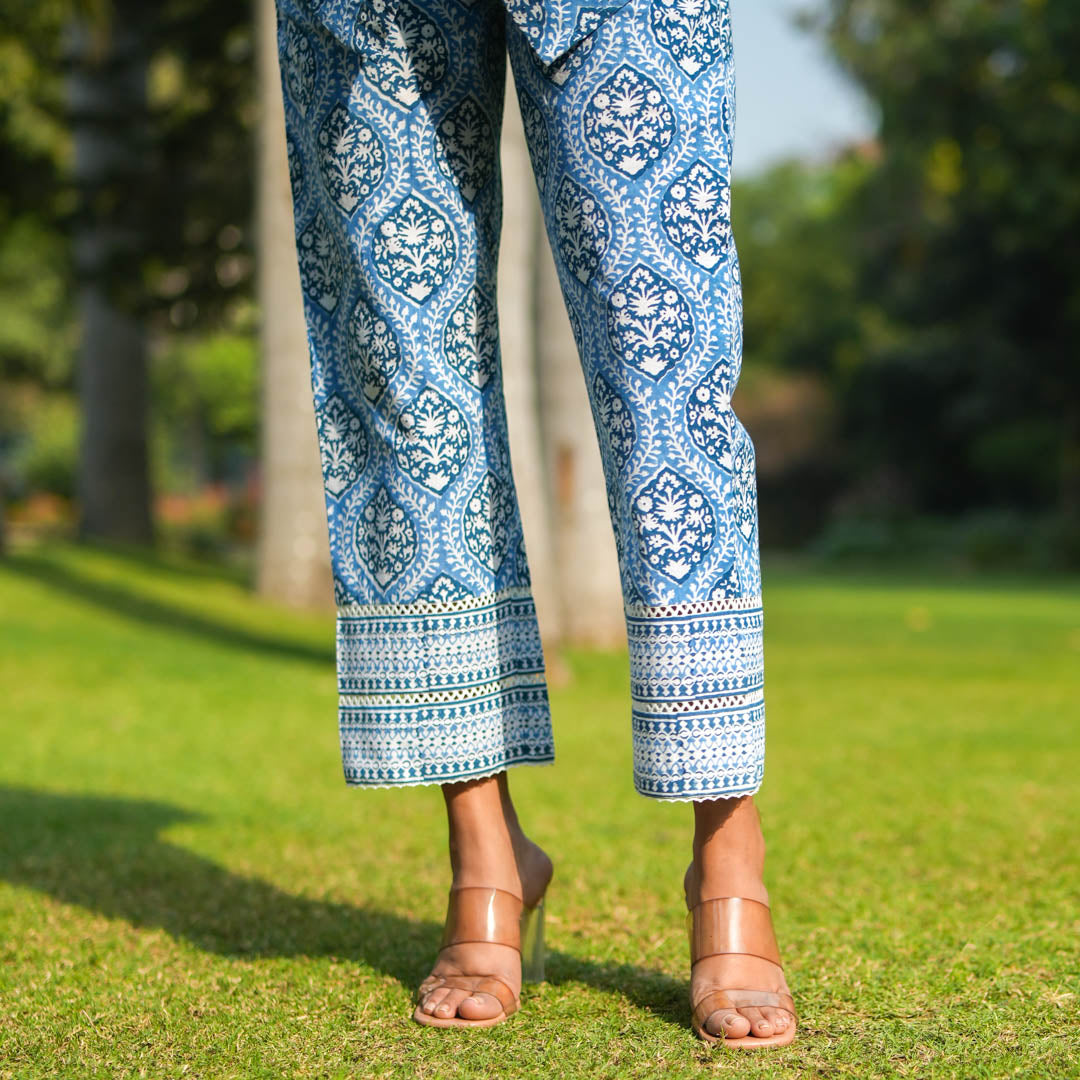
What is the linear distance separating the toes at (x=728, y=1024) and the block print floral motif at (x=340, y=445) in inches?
32.3

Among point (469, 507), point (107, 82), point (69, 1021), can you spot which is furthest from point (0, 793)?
point (107, 82)

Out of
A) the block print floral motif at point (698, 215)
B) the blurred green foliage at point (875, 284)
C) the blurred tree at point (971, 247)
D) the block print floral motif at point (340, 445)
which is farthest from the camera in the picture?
the blurred tree at point (971, 247)

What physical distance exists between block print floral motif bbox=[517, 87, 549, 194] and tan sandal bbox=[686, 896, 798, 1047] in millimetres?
919

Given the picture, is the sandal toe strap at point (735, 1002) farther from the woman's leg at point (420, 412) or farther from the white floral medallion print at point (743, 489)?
the white floral medallion print at point (743, 489)

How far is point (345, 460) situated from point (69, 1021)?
0.79 metres

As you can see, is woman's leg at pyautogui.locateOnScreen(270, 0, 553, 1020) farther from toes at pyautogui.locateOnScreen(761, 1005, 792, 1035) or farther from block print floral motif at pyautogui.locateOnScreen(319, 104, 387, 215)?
toes at pyautogui.locateOnScreen(761, 1005, 792, 1035)

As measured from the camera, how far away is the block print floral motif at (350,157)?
179 cm

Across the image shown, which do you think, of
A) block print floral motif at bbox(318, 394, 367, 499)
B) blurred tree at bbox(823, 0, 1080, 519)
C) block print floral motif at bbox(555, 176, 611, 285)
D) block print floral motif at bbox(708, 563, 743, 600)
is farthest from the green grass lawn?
blurred tree at bbox(823, 0, 1080, 519)

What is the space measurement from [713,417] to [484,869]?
0.66 metres

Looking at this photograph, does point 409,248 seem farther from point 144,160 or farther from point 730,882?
point 144,160

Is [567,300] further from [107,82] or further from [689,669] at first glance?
[107,82]

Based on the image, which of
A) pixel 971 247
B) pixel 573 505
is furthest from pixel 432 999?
pixel 971 247

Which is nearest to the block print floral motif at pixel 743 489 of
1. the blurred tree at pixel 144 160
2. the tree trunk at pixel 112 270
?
the blurred tree at pixel 144 160

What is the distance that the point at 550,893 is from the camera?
7.93 feet
